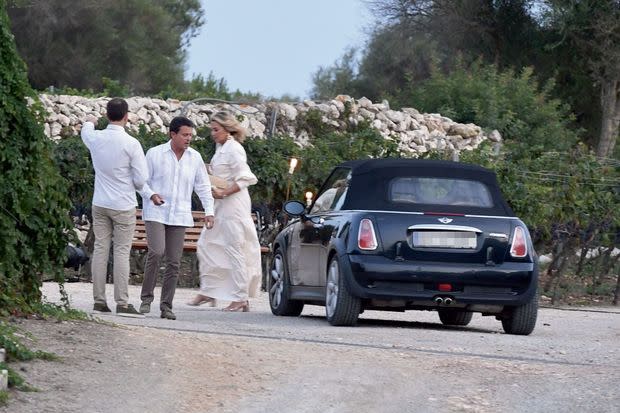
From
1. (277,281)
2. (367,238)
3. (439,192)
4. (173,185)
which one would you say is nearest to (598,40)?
(277,281)

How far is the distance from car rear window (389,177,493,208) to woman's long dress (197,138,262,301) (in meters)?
2.40

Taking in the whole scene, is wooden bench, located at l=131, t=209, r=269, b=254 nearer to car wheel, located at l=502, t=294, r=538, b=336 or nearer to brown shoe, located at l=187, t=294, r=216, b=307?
brown shoe, located at l=187, t=294, r=216, b=307

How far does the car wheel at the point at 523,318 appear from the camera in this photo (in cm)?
1420

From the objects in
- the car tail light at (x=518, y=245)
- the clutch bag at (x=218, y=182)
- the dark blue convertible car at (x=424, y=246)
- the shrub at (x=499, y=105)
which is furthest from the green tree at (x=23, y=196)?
the shrub at (x=499, y=105)

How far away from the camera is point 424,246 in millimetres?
13828

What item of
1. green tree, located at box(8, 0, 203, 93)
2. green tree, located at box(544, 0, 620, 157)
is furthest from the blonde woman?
green tree, located at box(8, 0, 203, 93)

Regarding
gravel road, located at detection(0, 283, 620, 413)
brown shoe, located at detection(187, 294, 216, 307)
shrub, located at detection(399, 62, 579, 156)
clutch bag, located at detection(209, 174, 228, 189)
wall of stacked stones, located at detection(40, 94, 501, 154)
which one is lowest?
brown shoe, located at detection(187, 294, 216, 307)

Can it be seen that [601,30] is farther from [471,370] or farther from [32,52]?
[471,370]

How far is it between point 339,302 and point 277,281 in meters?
2.39

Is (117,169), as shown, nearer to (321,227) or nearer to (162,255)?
(162,255)

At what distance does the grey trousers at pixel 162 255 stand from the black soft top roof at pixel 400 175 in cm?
148

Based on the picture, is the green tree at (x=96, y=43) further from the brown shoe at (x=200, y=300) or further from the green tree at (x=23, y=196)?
the green tree at (x=23, y=196)

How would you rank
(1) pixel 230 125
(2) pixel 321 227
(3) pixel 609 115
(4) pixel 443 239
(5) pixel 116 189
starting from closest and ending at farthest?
(4) pixel 443 239
(5) pixel 116 189
(2) pixel 321 227
(1) pixel 230 125
(3) pixel 609 115

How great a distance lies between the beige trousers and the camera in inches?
558
